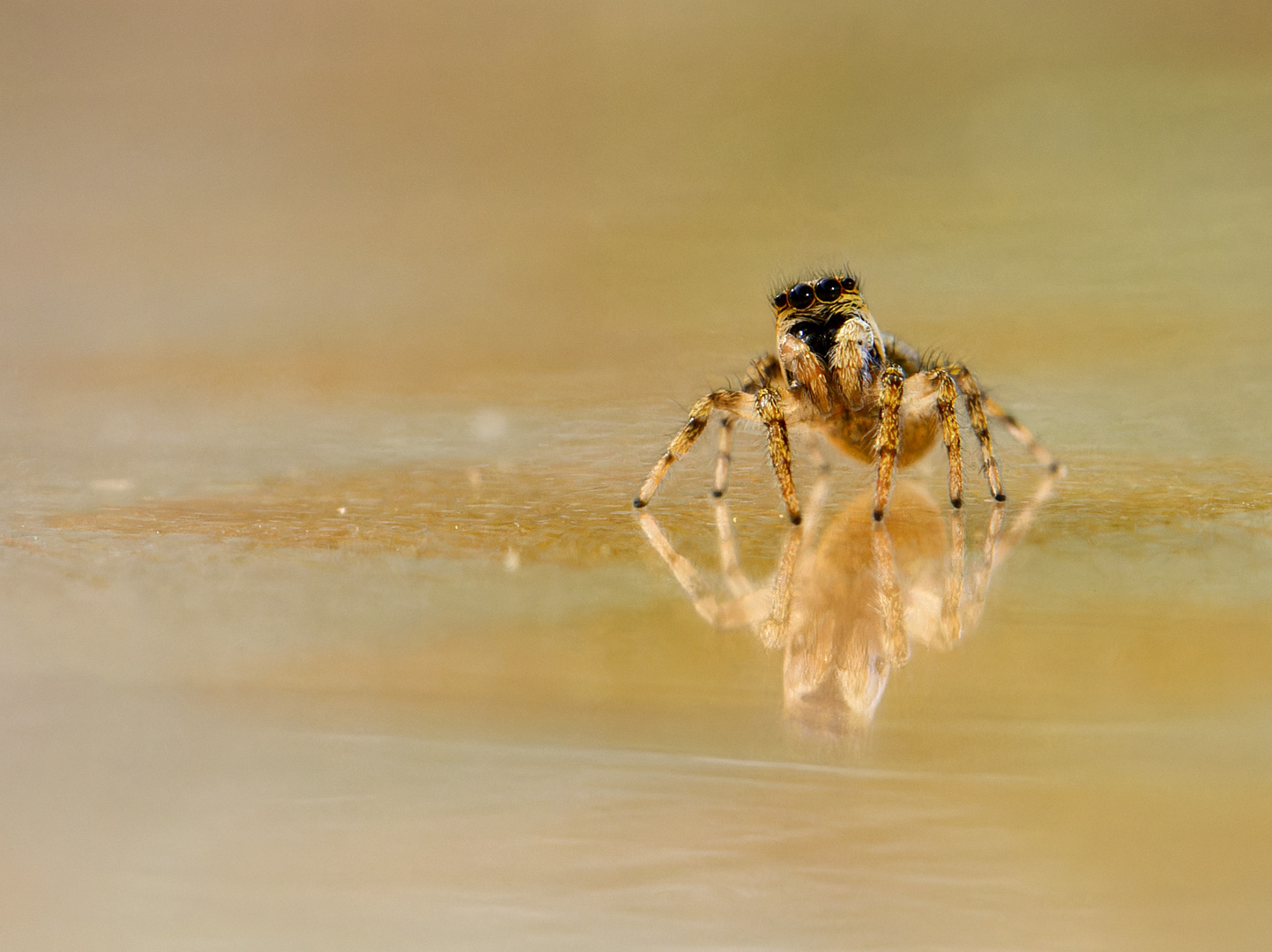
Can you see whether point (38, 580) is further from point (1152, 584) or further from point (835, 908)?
point (1152, 584)

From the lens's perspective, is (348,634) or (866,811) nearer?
(866,811)

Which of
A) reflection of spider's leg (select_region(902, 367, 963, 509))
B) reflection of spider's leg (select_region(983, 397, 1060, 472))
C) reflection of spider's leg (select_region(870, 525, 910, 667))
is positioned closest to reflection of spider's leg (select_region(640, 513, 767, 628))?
reflection of spider's leg (select_region(870, 525, 910, 667))

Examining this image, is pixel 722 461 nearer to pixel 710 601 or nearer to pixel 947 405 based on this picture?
pixel 947 405

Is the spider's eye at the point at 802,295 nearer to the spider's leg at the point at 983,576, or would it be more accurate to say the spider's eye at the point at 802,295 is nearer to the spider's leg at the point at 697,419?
the spider's leg at the point at 697,419

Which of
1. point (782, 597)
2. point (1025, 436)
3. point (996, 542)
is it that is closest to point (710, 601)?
point (782, 597)

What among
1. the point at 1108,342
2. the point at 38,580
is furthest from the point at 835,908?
the point at 1108,342

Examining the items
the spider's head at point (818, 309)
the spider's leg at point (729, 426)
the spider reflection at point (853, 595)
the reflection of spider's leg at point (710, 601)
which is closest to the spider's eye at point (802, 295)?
the spider's head at point (818, 309)

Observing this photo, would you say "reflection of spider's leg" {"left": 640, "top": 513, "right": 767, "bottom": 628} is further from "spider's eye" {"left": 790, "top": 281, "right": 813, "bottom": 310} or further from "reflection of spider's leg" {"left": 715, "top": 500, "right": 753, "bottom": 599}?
"spider's eye" {"left": 790, "top": 281, "right": 813, "bottom": 310}
